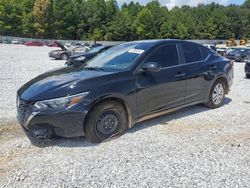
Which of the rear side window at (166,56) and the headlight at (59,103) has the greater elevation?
the rear side window at (166,56)

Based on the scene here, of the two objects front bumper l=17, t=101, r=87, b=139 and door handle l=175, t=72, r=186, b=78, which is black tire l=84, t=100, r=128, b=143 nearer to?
front bumper l=17, t=101, r=87, b=139

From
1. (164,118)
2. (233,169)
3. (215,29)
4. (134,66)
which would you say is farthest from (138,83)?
(215,29)

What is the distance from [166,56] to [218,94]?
199cm

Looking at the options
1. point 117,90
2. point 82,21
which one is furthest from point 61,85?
point 82,21

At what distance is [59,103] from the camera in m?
3.94

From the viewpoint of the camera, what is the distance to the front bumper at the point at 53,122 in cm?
390

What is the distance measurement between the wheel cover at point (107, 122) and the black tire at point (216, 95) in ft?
8.90

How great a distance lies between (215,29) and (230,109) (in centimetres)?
9823

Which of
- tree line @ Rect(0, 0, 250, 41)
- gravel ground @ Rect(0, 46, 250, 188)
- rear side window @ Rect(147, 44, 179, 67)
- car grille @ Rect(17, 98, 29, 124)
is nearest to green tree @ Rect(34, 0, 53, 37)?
tree line @ Rect(0, 0, 250, 41)

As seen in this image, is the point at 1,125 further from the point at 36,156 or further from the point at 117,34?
the point at 117,34

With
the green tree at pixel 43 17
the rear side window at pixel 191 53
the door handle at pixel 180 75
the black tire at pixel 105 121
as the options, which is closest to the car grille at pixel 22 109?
the black tire at pixel 105 121

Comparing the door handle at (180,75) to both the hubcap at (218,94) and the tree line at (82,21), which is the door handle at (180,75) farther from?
the tree line at (82,21)

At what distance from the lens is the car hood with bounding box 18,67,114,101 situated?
4.00 meters

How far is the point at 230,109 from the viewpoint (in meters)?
6.31
